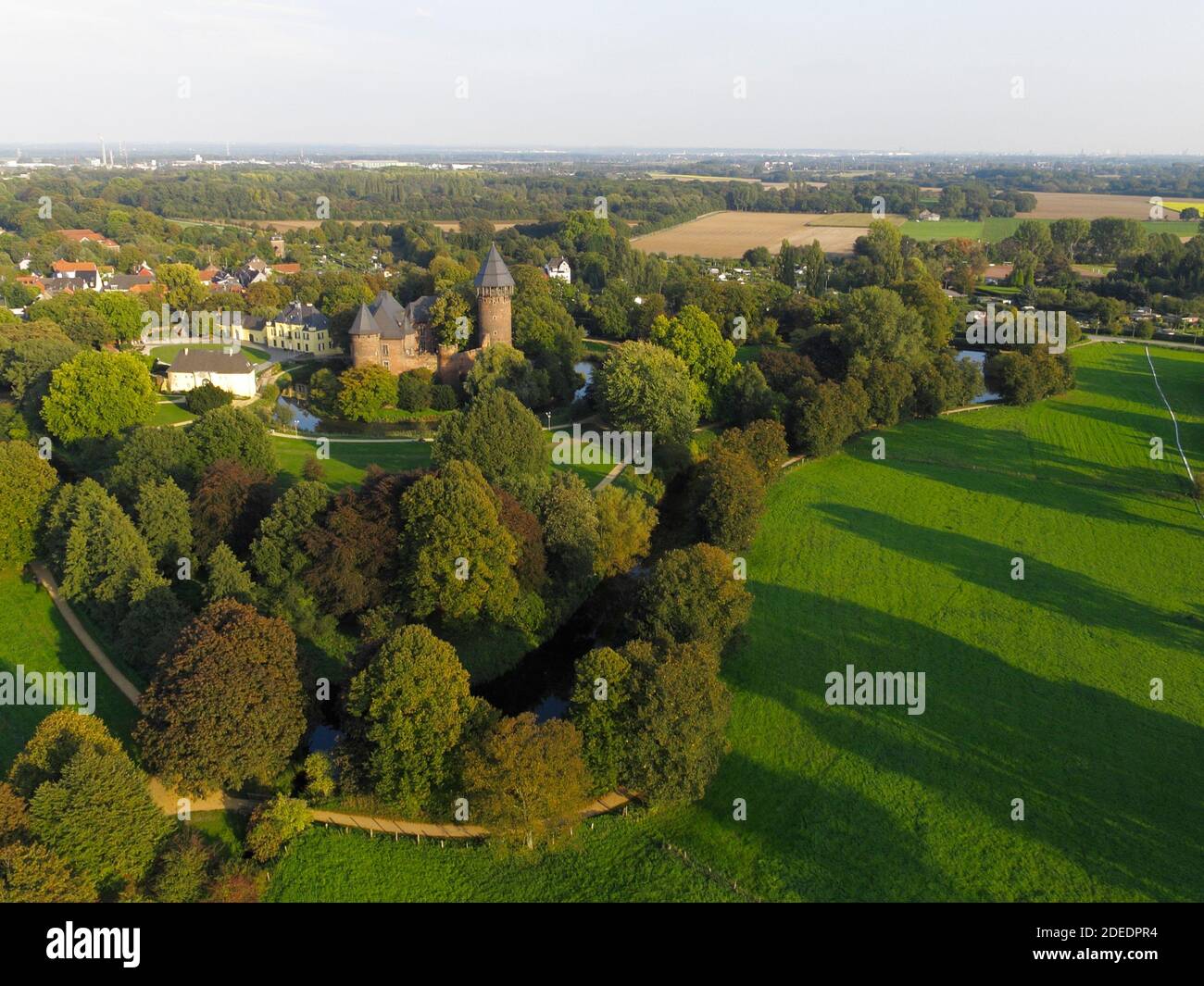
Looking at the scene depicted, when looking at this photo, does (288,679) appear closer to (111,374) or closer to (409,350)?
(111,374)

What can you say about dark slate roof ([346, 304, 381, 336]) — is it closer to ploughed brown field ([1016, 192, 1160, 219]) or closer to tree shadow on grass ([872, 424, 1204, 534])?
tree shadow on grass ([872, 424, 1204, 534])

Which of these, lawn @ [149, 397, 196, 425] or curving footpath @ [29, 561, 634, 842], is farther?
lawn @ [149, 397, 196, 425]

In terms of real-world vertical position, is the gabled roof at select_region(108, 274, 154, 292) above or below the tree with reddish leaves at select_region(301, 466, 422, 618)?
above

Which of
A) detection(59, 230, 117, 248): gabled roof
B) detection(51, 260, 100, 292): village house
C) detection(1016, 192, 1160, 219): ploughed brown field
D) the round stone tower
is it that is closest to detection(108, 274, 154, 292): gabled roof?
detection(51, 260, 100, 292): village house

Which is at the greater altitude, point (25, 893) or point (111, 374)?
point (111, 374)

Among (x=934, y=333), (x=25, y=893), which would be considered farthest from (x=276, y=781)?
(x=934, y=333)

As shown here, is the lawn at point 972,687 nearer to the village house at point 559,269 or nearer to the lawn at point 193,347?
the lawn at point 193,347

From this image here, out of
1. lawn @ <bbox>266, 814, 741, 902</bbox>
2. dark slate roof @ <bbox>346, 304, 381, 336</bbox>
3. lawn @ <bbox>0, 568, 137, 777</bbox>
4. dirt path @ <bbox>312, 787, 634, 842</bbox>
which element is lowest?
lawn @ <bbox>266, 814, 741, 902</bbox>

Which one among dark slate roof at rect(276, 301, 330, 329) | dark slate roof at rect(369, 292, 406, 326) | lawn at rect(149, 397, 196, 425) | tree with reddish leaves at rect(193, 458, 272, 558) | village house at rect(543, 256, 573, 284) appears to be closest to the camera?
tree with reddish leaves at rect(193, 458, 272, 558)

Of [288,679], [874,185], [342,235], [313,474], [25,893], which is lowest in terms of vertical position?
[25,893]
